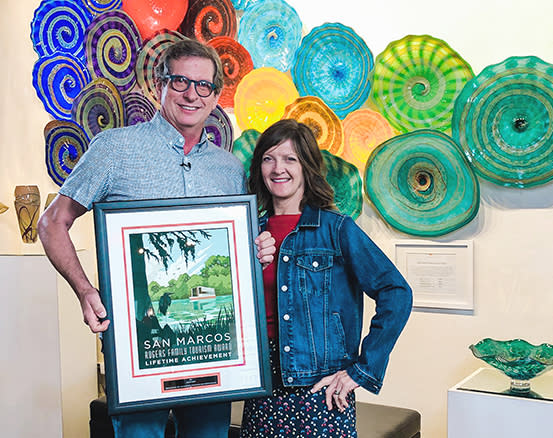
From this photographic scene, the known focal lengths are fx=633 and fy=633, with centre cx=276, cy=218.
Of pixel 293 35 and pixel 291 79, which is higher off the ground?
pixel 293 35

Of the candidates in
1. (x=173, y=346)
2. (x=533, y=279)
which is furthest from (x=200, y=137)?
(x=533, y=279)

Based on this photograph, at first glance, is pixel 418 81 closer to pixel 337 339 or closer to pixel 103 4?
pixel 337 339

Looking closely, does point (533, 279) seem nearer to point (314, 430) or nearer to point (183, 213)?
point (314, 430)

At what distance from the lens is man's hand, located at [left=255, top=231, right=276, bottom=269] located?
1.72 m

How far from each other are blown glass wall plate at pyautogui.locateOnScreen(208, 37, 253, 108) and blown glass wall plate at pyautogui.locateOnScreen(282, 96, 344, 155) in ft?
1.31

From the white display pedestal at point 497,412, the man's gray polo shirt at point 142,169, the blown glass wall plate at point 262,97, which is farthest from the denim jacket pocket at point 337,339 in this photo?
the blown glass wall plate at point 262,97

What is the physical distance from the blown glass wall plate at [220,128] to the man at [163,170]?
58.6 inches

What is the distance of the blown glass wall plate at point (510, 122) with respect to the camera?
2.69 metres

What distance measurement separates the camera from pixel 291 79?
3.29 m

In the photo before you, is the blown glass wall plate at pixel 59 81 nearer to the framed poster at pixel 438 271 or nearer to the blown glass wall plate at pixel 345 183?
the blown glass wall plate at pixel 345 183

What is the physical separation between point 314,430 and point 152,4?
2.62 meters

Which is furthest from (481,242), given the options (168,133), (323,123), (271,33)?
(168,133)

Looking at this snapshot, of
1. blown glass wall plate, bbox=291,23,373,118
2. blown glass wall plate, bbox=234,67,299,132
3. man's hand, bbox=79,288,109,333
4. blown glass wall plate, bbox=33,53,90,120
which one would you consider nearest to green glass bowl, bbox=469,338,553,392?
blown glass wall plate, bbox=291,23,373,118

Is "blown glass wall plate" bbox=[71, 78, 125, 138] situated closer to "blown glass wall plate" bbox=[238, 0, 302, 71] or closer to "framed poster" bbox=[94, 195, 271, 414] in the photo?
"blown glass wall plate" bbox=[238, 0, 302, 71]
